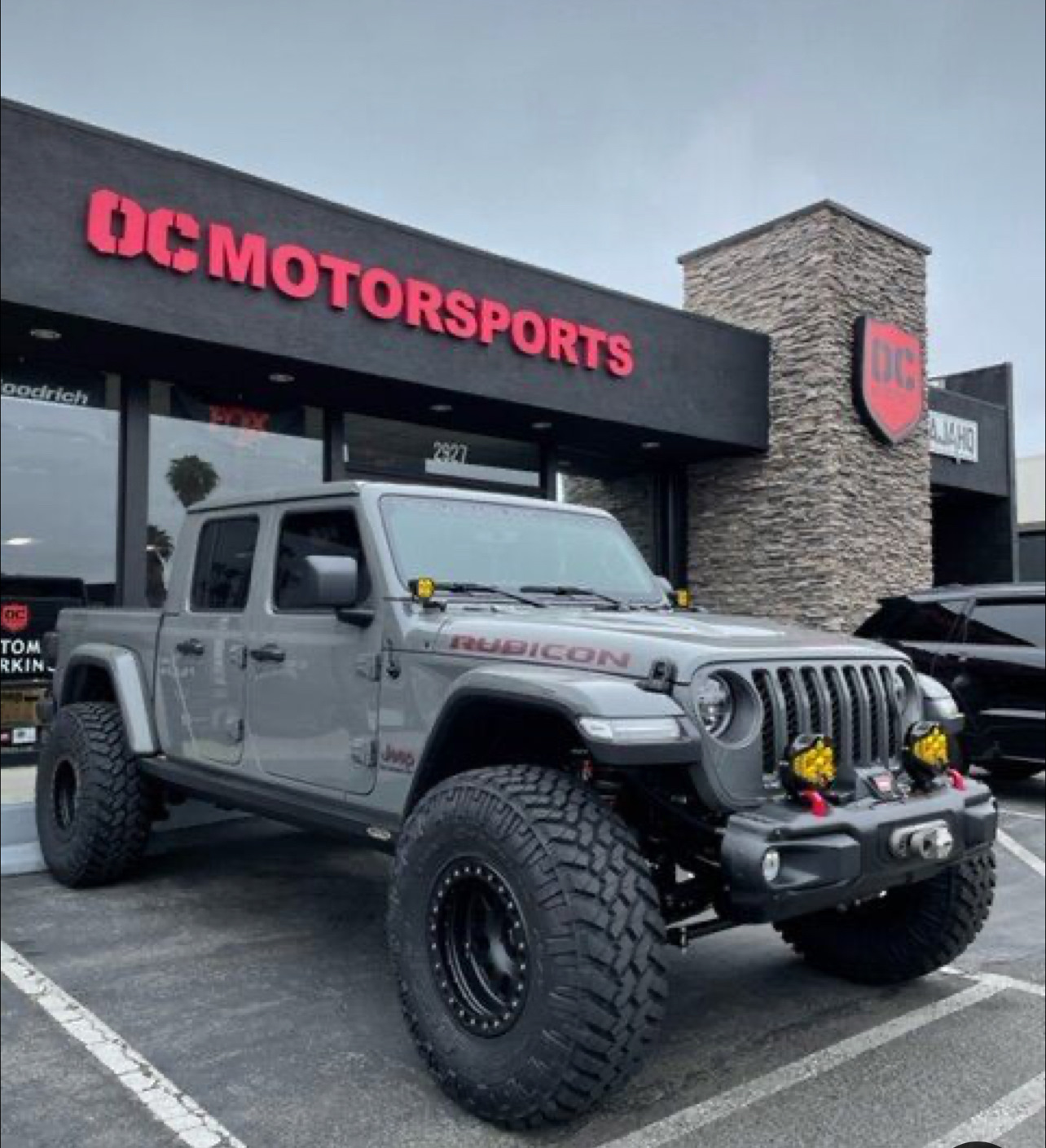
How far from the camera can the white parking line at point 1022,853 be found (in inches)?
254

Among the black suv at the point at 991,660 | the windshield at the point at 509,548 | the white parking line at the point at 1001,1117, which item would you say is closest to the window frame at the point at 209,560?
the windshield at the point at 509,548

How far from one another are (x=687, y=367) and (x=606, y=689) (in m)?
9.89

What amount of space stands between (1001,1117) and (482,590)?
2.37 meters

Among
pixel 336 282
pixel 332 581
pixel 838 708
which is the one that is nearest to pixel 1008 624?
pixel 838 708

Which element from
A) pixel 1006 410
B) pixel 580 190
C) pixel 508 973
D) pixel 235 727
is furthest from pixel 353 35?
pixel 1006 410

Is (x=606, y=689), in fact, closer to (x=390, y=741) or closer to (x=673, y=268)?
(x=390, y=741)

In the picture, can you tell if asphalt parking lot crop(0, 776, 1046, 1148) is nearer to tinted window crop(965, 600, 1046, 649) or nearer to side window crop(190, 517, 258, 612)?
side window crop(190, 517, 258, 612)

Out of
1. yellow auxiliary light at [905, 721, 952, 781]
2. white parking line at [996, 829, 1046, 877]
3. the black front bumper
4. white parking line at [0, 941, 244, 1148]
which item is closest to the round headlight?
the black front bumper

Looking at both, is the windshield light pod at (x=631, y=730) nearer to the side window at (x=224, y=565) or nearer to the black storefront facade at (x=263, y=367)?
the side window at (x=224, y=565)

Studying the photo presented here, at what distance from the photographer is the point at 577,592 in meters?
4.37

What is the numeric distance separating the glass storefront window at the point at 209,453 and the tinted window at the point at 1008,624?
219 inches

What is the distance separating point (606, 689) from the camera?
10.0ft

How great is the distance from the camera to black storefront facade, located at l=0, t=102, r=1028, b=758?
318 inches

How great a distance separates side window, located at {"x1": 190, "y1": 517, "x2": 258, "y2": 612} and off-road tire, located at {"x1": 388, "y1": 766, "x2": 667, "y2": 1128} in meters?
1.99
